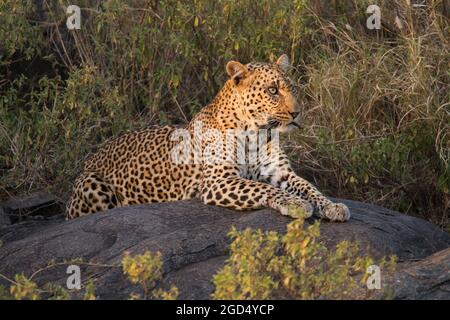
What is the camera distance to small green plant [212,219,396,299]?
6441mm

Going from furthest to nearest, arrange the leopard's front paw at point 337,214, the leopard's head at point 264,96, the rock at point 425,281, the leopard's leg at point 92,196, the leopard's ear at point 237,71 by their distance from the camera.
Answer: the leopard's leg at point 92,196, the leopard's ear at point 237,71, the leopard's head at point 264,96, the leopard's front paw at point 337,214, the rock at point 425,281

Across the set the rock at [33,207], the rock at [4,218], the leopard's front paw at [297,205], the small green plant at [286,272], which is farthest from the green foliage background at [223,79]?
the small green plant at [286,272]

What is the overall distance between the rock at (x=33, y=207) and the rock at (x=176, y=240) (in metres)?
1.48

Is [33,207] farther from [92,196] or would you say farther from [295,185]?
[295,185]

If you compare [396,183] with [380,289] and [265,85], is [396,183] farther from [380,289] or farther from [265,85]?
[380,289]

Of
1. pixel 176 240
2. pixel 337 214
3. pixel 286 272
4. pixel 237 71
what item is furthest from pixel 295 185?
pixel 286 272

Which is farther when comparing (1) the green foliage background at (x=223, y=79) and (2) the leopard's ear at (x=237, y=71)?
(1) the green foliage background at (x=223, y=79)

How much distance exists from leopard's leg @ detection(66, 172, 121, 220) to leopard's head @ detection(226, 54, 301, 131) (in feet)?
4.50

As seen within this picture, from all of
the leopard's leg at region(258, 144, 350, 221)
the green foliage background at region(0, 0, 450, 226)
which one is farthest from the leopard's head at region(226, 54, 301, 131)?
the green foliage background at region(0, 0, 450, 226)

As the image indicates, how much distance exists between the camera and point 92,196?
9906 millimetres

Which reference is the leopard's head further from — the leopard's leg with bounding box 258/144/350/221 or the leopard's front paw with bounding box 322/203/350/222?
the leopard's front paw with bounding box 322/203/350/222

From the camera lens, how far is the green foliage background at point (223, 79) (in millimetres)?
10648

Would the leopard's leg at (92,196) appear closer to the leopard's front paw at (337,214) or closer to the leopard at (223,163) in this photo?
the leopard at (223,163)
